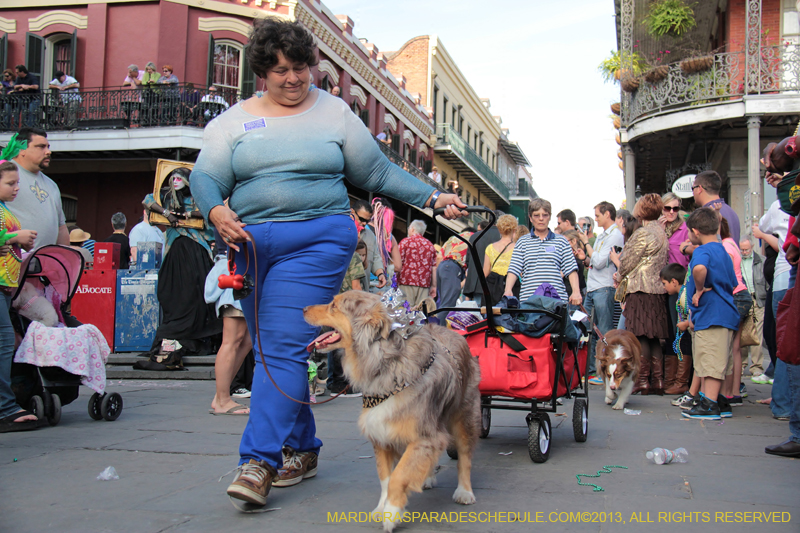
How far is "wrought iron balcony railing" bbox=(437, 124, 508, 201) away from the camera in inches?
1529

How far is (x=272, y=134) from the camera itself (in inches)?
137

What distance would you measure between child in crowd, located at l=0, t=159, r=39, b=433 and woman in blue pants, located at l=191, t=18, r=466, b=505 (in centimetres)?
225

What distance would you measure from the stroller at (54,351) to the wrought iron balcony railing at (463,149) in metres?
34.4

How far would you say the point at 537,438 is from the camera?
425 cm

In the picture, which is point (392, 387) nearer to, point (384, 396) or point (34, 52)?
point (384, 396)

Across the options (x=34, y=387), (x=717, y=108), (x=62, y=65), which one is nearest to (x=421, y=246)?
(x=34, y=387)

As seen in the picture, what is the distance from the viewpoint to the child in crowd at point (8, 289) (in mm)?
4871

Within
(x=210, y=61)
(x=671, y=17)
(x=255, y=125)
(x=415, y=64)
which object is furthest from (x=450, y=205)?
(x=415, y=64)

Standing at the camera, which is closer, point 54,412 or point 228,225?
point 228,225

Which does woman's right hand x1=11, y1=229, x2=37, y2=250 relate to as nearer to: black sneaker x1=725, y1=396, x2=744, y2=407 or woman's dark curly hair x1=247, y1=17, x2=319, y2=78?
woman's dark curly hair x1=247, y1=17, x2=319, y2=78

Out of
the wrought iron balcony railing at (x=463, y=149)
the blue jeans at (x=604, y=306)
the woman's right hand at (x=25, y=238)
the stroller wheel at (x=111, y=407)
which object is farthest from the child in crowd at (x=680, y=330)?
the wrought iron balcony railing at (x=463, y=149)

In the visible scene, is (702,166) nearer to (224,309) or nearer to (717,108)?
(717,108)

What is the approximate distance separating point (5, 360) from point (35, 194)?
4.63 feet

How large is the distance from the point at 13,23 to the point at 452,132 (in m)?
23.5
